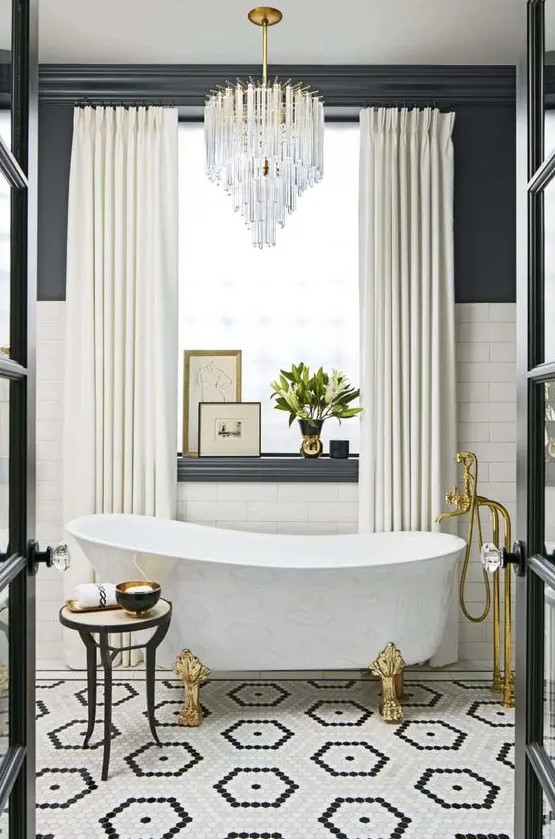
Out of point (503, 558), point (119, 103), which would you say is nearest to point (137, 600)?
point (503, 558)

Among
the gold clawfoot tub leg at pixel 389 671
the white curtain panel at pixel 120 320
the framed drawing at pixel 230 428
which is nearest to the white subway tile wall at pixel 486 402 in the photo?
the gold clawfoot tub leg at pixel 389 671

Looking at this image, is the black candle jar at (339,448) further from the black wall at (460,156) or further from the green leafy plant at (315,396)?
the black wall at (460,156)

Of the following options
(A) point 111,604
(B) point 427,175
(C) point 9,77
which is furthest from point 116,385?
(C) point 9,77

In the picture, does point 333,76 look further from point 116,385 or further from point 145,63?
point 116,385

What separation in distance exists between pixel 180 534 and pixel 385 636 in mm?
1146

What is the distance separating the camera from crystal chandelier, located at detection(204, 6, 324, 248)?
9.61ft

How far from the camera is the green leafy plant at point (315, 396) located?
12.7ft

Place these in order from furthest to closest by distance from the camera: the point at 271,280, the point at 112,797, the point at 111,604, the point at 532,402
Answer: the point at 271,280, the point at 111,604, the point at 112,797, the point at 532,402

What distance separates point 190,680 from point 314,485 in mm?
1247

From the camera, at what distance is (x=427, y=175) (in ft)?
12.5

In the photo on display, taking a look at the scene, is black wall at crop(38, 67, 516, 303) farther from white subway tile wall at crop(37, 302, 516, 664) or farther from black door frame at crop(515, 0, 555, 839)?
black door frame at crop(515, 0, 555, 839)

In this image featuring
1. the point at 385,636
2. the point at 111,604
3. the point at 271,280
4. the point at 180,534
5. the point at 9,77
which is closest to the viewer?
the point at 9,77

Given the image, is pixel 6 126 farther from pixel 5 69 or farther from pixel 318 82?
pixel 318 82

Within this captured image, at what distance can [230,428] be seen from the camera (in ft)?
13.1
